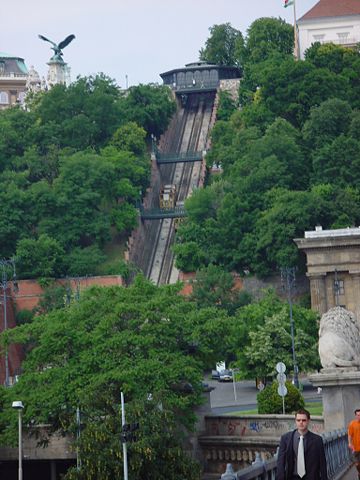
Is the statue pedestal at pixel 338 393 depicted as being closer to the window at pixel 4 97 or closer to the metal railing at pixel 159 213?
the metal railing at pixel 159 213

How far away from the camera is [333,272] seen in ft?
310

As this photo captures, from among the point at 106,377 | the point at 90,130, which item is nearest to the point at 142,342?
the point at 106,377

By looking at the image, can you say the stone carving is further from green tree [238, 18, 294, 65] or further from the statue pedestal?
the statue pedestal

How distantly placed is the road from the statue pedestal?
29133mm

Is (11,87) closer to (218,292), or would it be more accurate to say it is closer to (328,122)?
(328,122)

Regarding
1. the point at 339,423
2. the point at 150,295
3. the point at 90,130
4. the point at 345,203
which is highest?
the point at 90,130

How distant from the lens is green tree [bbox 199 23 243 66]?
150 meters

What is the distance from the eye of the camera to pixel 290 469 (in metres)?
21.0

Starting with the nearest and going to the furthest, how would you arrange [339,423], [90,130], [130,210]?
1. [339,423]
2. [130,210]
3. [90,130]

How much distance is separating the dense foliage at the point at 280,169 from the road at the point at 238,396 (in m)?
10.4

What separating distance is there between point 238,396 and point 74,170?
107 ft

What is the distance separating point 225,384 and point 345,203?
1620 cm

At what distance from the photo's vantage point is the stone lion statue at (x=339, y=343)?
3634 cm

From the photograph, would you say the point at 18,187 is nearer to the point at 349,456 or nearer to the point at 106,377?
the point at 106,377
